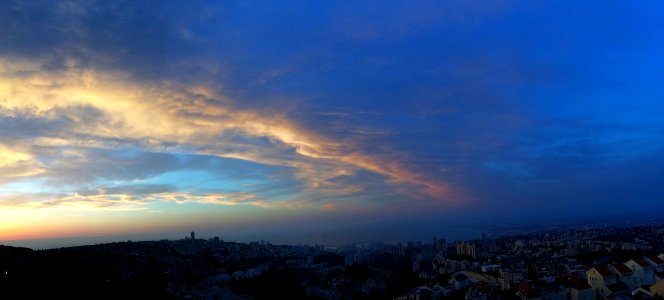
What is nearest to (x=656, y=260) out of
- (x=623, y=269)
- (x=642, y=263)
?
(x=642, y=263)

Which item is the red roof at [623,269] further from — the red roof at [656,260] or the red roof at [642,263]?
the red roof at [656,260]

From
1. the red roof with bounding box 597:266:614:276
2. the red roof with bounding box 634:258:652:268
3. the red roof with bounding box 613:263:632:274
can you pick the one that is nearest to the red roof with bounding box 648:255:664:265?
the red roof with bounding box 634:258:652:268

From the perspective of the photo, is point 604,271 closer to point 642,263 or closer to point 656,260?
point 642,263

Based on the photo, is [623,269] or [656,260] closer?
[623,269]

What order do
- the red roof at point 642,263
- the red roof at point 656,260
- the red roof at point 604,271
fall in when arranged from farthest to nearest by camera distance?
the red roof at point 656,260, the red roof at point 642,263, the red roof at point 604,271

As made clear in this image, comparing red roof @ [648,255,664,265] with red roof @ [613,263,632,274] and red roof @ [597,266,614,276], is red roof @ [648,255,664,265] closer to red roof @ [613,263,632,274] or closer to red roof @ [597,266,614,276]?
red roof @ [613,263,632,274]

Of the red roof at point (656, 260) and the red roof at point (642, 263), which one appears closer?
the red roof at point (642, 263)

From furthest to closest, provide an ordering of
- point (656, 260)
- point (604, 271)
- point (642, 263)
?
point (656, 260)
point (642, 263)
point (604, 271)

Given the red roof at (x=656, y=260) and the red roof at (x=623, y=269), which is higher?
the red roof at (x=656, y=260)

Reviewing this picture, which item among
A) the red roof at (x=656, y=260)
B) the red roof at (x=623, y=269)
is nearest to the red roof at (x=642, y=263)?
the red roof at (x=623, y=269)

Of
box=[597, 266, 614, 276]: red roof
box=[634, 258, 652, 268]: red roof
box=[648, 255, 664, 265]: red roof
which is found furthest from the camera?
box=[648, 255, 664, 265]: red roof

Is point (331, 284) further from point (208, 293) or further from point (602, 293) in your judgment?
point (602, 293)

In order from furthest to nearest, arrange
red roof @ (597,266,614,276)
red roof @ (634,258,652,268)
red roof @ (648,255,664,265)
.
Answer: red roof @ (648,255,664,265) → red roof @ (634,258,652,268) → red roof @ (597,266,614,276)
